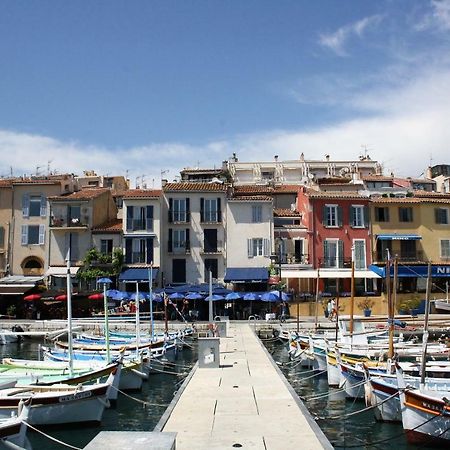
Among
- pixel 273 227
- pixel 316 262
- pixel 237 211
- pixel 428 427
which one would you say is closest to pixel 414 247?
pixel 316 262

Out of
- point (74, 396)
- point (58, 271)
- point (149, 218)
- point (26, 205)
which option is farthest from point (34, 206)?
point (74, 396)

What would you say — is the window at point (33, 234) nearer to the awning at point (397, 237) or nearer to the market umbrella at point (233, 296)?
the market umbrella at point (233, 296)

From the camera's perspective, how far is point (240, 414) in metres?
14.7

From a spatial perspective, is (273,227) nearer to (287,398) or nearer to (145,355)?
(145,355)

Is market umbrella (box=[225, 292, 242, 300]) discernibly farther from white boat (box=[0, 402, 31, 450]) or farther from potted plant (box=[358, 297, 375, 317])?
white boat (box=[0, 402, 31, 450])

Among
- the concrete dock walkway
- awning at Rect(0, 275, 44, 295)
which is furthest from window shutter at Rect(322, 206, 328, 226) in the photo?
the concrete dock walkway

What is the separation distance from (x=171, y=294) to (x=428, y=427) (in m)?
33.8

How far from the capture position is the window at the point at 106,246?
5397 cm

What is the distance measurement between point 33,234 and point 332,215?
2928cm

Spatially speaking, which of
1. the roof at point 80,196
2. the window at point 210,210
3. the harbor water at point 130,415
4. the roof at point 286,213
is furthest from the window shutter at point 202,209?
the harbor water at point 130,415

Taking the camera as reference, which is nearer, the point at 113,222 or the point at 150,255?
the point at 150,255

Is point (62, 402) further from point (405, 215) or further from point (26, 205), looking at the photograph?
point (405, 215)

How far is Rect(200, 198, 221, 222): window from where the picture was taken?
55.4 metres

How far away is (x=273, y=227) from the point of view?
180ft
